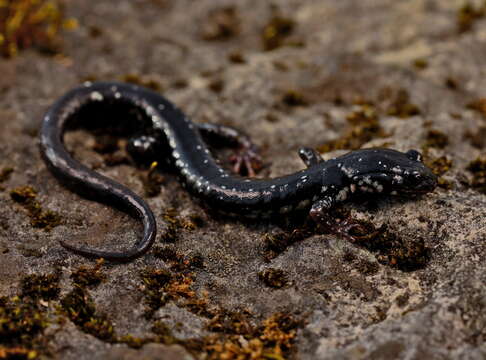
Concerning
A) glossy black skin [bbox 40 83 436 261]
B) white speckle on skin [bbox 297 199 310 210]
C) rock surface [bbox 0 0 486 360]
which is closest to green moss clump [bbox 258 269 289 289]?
rock surface [bbox 0 0 486 360]

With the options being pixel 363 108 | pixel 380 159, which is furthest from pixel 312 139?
pixel 380 159

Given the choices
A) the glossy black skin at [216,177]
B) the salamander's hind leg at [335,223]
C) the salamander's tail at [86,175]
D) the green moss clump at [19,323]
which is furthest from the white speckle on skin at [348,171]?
the green moss clump at [19,323]

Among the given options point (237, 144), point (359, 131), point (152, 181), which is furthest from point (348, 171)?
point (152, 181)

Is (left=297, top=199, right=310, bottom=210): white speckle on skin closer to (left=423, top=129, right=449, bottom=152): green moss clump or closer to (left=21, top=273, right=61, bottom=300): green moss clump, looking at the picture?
(left=423, top=129, right=449, bottom=152): green moss clump

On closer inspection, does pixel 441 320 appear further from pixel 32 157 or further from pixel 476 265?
pixel 32 157

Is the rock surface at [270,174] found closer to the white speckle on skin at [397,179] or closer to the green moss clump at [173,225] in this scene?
the green moss clump at [173,225]

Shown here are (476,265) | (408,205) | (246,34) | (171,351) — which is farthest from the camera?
(246,34)
